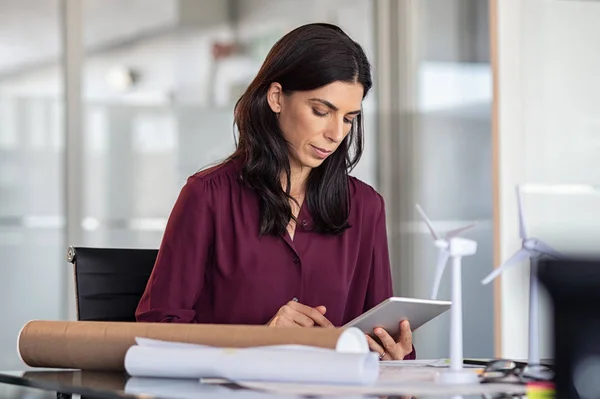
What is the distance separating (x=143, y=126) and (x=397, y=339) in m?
2.51

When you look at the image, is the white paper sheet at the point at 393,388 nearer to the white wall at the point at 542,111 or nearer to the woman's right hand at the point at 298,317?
the woman's right hand at the point at 298,317

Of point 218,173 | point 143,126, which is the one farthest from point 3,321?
point 218,173

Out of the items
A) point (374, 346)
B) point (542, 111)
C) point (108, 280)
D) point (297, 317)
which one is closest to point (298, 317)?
point (297, 317)

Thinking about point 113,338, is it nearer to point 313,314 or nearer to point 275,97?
point 313,314

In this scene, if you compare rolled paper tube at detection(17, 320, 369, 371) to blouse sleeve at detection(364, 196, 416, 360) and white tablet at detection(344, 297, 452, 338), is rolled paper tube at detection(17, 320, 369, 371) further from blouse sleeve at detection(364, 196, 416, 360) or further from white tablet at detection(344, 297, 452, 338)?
blouse sleeve at detection(364, 196, 416, 360)

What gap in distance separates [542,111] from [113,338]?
289 cm

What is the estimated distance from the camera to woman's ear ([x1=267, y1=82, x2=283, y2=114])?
7.98ft

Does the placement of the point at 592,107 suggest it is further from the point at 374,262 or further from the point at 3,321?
the point at 3,321

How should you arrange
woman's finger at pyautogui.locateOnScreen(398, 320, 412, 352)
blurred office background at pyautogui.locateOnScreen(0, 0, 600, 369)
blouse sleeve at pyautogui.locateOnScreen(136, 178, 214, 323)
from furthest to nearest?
blurred office background at pyautogui.locateOnScreen(0, 0, 600, 369) < blouse sleeve at pyautogui.locateOnScreen(136, 178, 214, 323) < woman's finger at pyautogui.locateOnScreen(398, 320, 412, 352)

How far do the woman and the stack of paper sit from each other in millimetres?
674

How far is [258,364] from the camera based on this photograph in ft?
4.83

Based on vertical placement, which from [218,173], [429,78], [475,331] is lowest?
[475,331]

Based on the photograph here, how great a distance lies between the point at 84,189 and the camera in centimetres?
418

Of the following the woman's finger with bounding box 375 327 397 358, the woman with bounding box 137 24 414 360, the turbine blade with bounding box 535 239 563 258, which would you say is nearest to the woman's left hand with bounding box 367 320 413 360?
the woman's finger with bounding box 375 327 397 358
